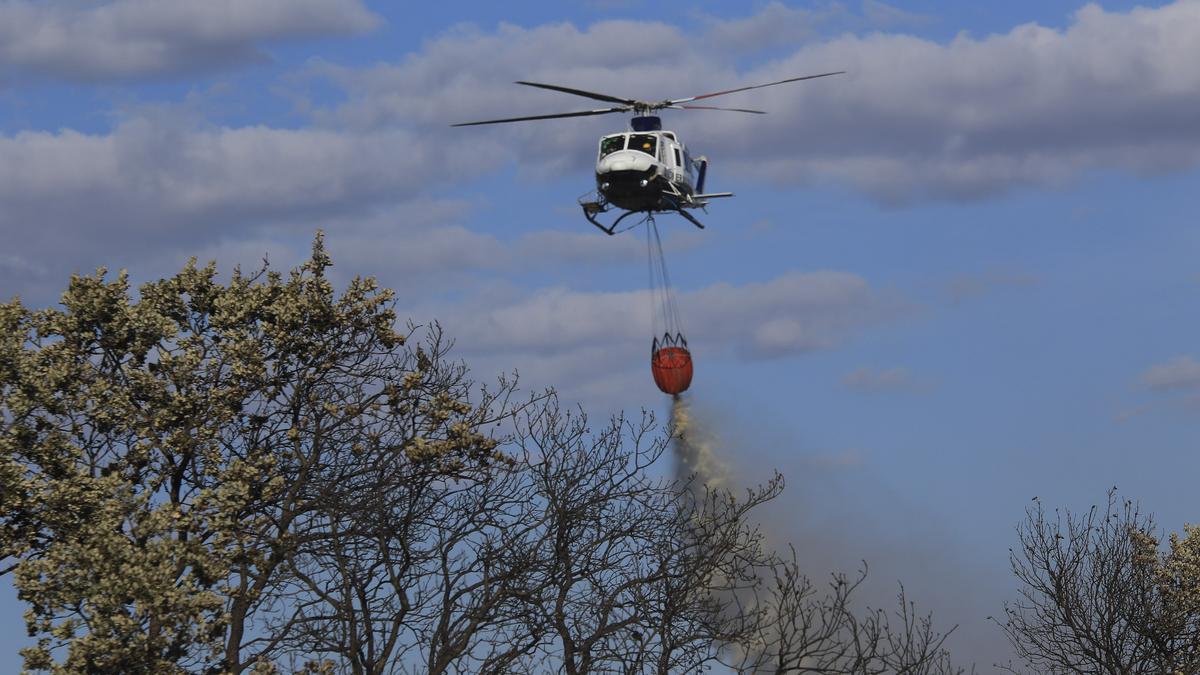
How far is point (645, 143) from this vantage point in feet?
175

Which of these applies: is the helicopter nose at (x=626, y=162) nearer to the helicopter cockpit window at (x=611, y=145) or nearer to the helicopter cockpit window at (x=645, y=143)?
the helicopter cockpit window at (x=645, y=143)

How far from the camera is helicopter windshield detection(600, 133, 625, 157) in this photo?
53438 mm

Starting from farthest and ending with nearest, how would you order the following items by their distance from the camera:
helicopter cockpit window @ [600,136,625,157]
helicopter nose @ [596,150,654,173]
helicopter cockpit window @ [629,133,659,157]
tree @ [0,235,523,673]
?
helicopter cockpit window @ [600,136,625,157] < helicopter cockpit window @ [629,133,659,157] < helicopter nose @ [596,150,654,173] < tree @ [0,235,523,673]

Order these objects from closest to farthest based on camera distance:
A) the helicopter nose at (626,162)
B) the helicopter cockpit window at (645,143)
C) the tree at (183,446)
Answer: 1. the tree at (183,446)
2. the helicopter nose at (626,162)
3. the helicopter cockpit window at (645,143)

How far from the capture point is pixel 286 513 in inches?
1385

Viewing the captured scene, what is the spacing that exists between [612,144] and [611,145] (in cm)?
5

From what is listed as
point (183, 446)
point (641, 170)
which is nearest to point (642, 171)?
point (641, 170)

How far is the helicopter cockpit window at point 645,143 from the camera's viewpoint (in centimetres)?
5316

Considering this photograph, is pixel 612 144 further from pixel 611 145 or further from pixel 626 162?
pixel 626 162

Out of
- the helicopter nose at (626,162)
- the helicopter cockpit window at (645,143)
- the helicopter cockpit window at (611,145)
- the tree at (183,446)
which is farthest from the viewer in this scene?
the helicopter cockpit window at (611,145)

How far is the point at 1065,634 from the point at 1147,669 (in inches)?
101

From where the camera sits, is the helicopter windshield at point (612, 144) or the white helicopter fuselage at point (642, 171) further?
the helicopter windshield at point (612, 144)

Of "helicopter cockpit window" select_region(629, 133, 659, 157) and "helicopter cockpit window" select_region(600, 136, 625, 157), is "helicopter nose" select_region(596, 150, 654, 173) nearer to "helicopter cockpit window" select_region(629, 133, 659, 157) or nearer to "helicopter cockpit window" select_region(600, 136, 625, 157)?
"helicopter cockpit window" select_region(629, 133, 659, 157)

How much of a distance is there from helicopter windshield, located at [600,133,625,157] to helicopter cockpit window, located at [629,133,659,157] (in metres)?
0.32
